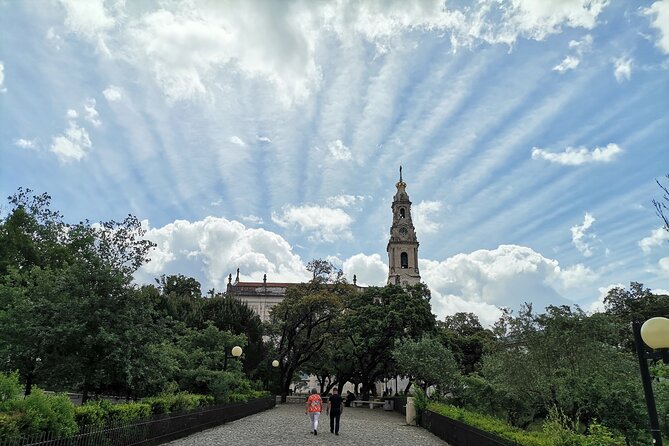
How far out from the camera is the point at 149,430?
11562 mm

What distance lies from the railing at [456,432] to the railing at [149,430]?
25.0 ft

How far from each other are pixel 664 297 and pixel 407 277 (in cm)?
3525

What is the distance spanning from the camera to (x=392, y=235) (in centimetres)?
7581

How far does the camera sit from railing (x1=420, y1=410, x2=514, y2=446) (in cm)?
1027

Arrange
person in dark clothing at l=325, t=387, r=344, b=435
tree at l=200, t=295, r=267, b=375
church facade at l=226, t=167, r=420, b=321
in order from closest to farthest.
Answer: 1. person in dark clothing at l=325, t=387, r=344, b=435
2. tree at l=200, t=295, r=267, b=375
3. church facade at l=226, t=167, r=420, b=321

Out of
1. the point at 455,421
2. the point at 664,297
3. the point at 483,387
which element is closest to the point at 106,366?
the point at 455,421

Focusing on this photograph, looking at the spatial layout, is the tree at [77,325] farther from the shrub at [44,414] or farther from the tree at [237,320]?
the tree at [237,320]

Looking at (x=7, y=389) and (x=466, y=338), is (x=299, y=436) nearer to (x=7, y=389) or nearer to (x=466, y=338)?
(x=7, y=389)

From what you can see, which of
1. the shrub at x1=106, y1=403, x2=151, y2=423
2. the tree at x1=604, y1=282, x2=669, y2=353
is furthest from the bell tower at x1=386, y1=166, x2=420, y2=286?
the shrub at x1=106, y1=403, x2=151, y2=423

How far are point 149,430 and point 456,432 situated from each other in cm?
832

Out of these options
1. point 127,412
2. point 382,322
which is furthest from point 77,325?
point 382,322

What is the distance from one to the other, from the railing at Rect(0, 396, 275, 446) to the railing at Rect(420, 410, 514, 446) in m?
7.63

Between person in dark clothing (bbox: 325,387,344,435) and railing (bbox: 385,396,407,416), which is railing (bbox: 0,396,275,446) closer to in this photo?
person in dark clothing (bbox: 325,387,344,435)

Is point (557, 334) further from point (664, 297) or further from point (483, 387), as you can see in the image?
point (664, 297)
